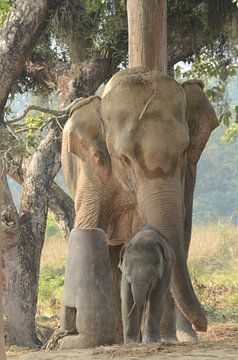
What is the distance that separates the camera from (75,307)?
6543 millimetres

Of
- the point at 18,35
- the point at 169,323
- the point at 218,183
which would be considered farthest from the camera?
the point at 218,183

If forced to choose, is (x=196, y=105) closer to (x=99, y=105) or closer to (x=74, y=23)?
(x=99, y=105)

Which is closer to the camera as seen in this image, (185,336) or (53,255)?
(185,336)

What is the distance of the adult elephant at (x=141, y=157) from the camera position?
753cm

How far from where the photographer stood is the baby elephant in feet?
21.9

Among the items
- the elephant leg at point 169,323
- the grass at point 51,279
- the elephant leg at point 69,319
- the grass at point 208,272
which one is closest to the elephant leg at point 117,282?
the elephant leg at point 169,323

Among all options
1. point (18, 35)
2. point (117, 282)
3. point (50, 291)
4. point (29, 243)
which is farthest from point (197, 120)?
point (50, 291)

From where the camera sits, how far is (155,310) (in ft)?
22.3

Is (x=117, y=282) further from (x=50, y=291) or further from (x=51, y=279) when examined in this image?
(x=51, y=279)

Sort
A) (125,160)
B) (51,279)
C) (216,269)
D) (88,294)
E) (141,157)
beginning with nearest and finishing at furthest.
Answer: (88,294), (141,157), (125,160), (51,279), (216,269)

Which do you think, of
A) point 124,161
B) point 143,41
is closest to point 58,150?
point 143,41

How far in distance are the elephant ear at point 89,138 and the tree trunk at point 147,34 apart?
1.63 meters

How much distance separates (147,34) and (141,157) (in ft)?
8.18

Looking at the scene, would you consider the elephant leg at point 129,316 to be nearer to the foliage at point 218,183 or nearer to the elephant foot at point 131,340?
the elephant foot at point 131,340
